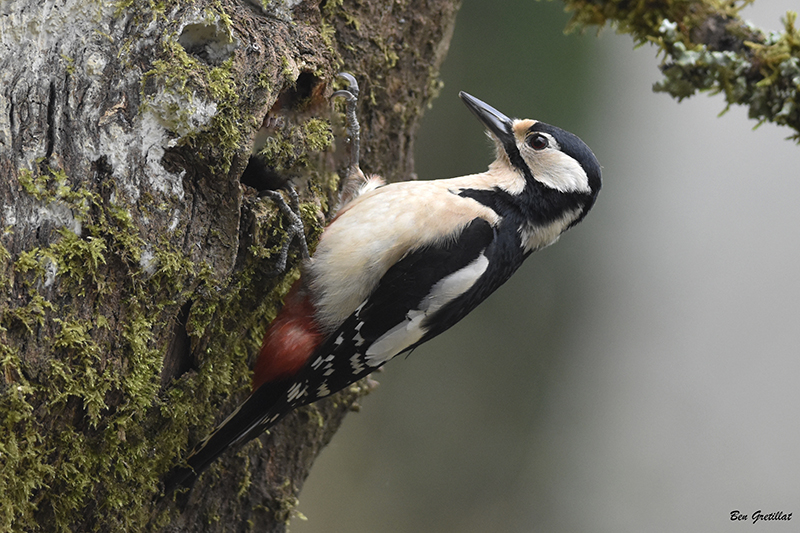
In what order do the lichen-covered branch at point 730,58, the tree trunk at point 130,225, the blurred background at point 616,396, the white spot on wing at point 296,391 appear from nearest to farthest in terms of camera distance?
the lichen-covered branch at point 730,58 < the tree trunk at point 130,225 < the white spot on wing at point 296,391 < the blurred background at point 616,396

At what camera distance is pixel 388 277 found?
2.16 m

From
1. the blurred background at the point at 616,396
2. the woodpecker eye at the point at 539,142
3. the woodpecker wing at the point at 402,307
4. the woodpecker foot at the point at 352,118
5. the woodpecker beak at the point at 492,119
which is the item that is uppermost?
the woodpecker eye at the point at 539,142

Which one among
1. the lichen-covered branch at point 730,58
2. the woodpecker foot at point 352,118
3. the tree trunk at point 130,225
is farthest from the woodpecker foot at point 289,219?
the lichen-covered branch at point 730,58

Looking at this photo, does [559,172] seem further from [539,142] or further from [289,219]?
[289,219]

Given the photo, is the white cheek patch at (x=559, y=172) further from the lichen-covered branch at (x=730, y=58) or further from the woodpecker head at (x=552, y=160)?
the lichen-covered branch at (x=730, y=58)

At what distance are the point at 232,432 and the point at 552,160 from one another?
1421 mm

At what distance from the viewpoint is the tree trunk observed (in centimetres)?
159

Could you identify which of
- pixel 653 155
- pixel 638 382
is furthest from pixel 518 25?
pixel 638 382

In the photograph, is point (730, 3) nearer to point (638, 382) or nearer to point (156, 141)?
point (156, 141)

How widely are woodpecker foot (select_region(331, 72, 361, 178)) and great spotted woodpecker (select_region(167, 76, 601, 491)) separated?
1 cm

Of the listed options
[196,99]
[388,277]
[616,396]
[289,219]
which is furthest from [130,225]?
[616,396]

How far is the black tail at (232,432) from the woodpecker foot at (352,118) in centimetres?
92

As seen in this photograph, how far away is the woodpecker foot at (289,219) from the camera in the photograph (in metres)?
2.02

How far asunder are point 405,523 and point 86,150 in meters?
4.49
